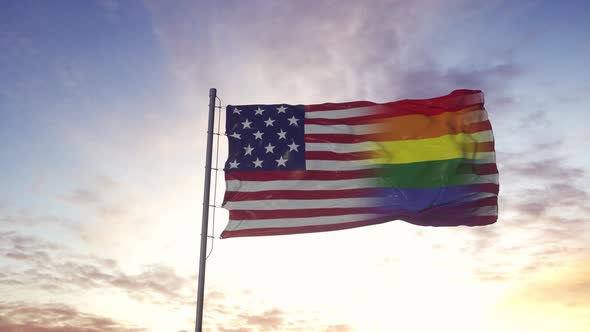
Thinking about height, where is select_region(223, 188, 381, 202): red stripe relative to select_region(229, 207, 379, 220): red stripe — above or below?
above

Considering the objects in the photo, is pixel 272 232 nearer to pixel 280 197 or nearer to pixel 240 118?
pixel 280 197

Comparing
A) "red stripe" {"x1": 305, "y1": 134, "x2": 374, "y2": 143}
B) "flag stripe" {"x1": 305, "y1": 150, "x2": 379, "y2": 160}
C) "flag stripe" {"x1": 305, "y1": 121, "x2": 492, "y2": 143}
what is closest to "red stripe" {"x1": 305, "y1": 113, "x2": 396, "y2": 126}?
"flag stripe" {"x1": 305, "y1": 121, "x2": 492, "y2": 143}

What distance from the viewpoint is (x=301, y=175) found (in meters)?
17.5

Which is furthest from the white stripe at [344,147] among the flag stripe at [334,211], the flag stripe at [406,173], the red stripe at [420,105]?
the flag stripe at [334,211]

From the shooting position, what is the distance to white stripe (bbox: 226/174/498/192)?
56.0 ft

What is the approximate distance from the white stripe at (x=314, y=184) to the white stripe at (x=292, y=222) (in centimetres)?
87

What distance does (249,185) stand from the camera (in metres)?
17.1

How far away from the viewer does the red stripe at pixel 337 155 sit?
17953 millimetres

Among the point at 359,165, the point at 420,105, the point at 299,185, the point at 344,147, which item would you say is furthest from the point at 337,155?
the point at 420,105

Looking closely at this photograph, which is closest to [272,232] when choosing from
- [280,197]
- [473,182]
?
[280,197]

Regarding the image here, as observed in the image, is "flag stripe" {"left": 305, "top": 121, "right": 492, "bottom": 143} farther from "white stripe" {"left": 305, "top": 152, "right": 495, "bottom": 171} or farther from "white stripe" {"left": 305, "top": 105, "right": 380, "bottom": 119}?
"white stripe" {"left": 305, "top": 152, "right": 495, "bottom": 171}

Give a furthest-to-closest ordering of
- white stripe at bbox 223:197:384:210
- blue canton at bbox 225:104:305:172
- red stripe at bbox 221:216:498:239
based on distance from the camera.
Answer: blue canton at bbox 225:104:305:172 → white stripe at bbox 223:197:384:210 → red stripe at bbox 221:216:498:239

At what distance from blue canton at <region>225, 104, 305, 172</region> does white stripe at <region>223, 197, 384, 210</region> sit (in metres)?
1.02

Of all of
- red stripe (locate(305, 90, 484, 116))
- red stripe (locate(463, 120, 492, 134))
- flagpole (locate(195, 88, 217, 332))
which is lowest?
flagpole (locate(195, 88, 217, 332))
